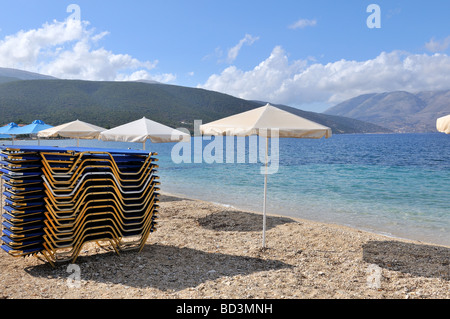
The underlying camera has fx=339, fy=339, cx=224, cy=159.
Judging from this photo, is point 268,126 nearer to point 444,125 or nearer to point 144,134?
point 444,125

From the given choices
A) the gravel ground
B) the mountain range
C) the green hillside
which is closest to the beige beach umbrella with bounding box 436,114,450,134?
the gravel ground

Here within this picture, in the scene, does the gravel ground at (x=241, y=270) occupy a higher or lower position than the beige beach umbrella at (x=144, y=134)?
lower

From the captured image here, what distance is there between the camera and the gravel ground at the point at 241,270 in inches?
155

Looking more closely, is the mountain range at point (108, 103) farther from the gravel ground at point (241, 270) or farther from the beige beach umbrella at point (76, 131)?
the gravel ground at point (241, 270)

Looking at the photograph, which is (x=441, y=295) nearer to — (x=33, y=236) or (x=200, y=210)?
(x=33, y=236)

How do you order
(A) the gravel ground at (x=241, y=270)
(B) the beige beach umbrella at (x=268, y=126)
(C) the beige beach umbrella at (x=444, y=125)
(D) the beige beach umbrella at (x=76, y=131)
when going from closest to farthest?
(A) the gravel ground at (x=241, y=270) → (C) the beige beach umbrella at (x=444, y=125) → (B) the beige beach umbrella at (x=268, y=126) → (D) the beige beach umbrella at (x=76, y=131)

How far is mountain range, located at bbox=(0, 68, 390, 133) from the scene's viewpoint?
242 ft

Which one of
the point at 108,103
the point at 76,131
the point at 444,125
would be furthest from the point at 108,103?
the point at 444,125

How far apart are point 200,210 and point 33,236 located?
5400 mm

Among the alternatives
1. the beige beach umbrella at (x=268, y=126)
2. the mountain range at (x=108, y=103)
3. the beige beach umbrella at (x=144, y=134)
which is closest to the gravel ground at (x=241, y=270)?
the beige beach umbrella at (x=268, y=126)

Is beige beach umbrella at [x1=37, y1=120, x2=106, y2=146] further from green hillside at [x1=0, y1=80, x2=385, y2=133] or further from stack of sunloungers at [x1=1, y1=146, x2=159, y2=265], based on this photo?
green hillside at [x1=0, y1=80, x2=385, y2=133]

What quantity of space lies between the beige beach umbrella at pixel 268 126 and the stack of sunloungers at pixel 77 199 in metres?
1.36

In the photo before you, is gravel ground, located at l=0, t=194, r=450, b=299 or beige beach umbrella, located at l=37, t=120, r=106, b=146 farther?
beige beach umbrella, located at l=37, t=120, r=106, b=146

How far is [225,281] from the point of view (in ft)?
14.0
